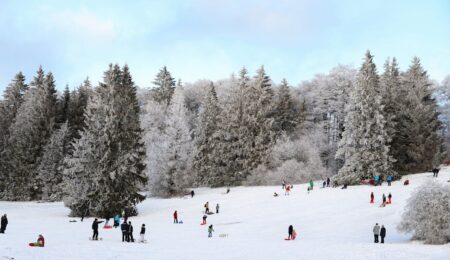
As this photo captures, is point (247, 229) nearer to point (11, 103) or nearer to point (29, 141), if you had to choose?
point (29, 141)

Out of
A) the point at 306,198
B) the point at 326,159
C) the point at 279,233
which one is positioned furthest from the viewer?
the point at 326,159

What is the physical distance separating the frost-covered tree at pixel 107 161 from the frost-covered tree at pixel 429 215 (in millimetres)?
26567

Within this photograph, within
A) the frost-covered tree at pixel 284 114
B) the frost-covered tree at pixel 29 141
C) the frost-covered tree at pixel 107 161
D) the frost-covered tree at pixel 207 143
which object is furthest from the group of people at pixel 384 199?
the frost-covered tree at pixel 29 141

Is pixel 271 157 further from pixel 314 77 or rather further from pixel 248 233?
pixel 314 77

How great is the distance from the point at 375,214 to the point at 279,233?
837 cm

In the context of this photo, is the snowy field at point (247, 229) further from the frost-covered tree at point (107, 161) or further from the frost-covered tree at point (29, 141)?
the frost-covered tree at point (29, 141)

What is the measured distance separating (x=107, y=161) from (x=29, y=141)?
26.9 meters

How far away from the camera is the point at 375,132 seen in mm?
55250

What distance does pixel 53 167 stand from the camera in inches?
2495

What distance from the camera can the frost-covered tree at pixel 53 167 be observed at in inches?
2482

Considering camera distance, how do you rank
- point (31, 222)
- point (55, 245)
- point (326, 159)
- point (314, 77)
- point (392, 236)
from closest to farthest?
point (55, 245)
point (392, 236)
point (31, 222)
point (326, 159)
point (314, 77)

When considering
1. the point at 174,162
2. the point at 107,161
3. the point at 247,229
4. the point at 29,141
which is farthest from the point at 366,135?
the point at 29,141

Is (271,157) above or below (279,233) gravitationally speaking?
above

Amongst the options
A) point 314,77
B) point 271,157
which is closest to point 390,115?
point 271,157
